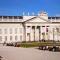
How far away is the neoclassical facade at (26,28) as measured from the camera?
86500 millimetres

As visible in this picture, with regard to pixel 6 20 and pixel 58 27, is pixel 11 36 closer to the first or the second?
pixel 6 20

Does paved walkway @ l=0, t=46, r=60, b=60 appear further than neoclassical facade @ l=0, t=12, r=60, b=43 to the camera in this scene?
No

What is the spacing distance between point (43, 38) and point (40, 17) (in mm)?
6637

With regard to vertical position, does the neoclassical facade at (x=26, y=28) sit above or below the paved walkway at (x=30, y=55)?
above

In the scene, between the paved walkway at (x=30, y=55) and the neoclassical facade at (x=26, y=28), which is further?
the neoclassical facade at (x=26, y=28)

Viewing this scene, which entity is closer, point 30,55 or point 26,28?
point 30,55

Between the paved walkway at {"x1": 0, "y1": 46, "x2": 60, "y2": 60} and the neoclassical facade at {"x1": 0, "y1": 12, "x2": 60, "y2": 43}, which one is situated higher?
the neoclassical facade at {"x1": 0, "y1": 12, "x2": 60, "y2": 43}

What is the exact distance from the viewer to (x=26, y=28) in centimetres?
8644

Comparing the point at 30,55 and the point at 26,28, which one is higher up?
the point at 26,28

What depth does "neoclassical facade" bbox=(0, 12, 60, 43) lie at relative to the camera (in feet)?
284

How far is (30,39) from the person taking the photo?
8794 cm

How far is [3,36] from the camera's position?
8694 cm

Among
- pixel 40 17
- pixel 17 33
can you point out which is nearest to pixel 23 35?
pixel 17 33

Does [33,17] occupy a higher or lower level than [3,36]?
higher
